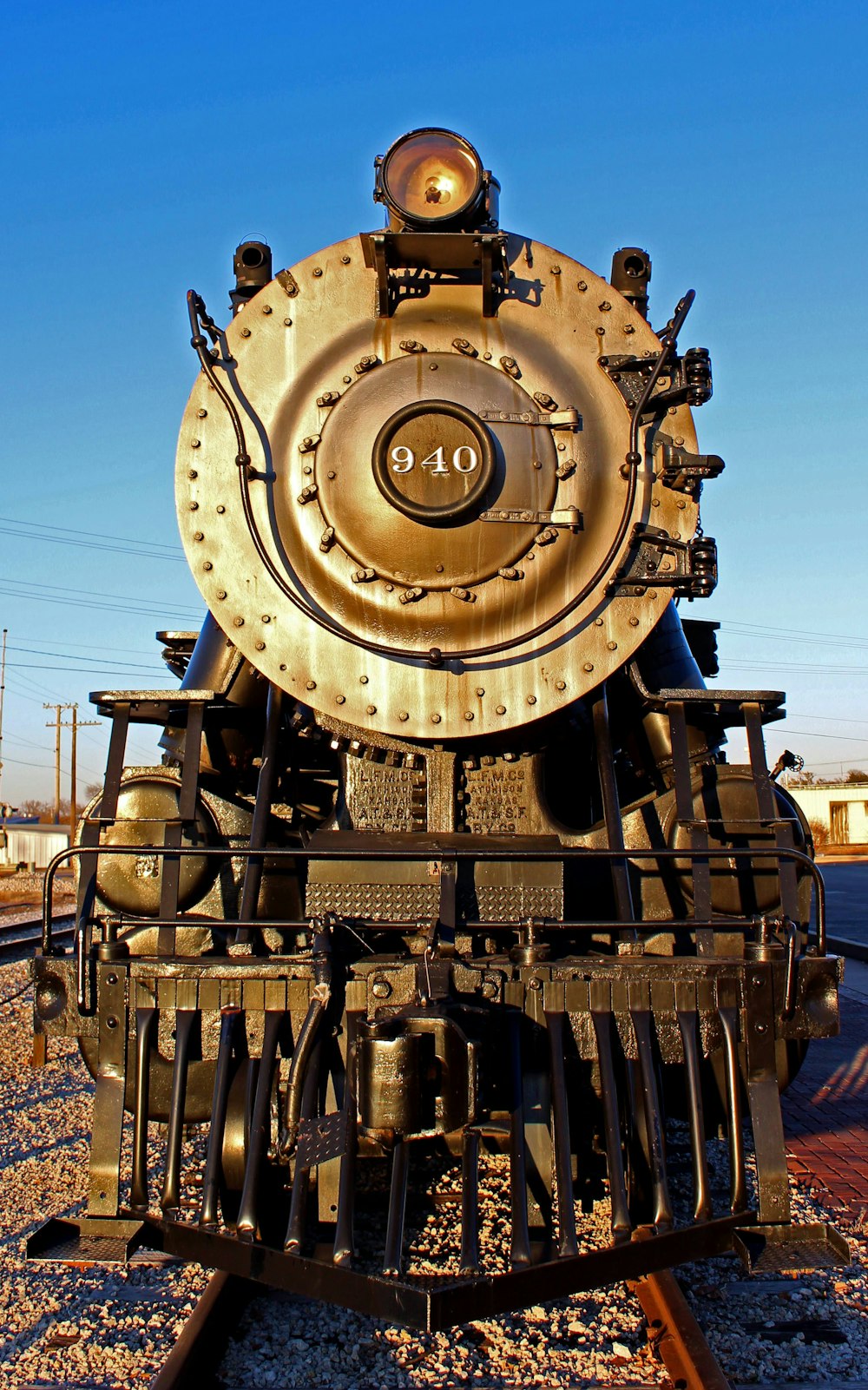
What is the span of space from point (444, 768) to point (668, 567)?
110 cm

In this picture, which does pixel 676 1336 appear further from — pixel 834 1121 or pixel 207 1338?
pixel 834 1121

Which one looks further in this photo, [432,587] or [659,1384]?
[432,587]

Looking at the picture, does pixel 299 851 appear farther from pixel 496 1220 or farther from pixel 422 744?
pixel 496 1220

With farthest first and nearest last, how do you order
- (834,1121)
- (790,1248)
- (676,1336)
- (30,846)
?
(30,846) < (834,1121) < (790,1248) < (676,1336)

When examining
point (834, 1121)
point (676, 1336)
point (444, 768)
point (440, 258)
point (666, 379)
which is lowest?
point (834, 1121)

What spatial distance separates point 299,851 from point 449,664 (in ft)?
3.02

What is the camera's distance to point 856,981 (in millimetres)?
10805

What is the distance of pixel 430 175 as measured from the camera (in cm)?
421

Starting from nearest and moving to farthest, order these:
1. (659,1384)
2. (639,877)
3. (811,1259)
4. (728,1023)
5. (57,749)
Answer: (659,1384) → (811,1259) → (728,1023) → (639,877) → (57,749)

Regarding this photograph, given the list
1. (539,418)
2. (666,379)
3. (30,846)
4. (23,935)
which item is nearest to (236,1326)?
(539,418)

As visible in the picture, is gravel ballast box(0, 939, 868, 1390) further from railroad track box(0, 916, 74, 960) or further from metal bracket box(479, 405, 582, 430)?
railroad track box(0, 916, 74, 960)

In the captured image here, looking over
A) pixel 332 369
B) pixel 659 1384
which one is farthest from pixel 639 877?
pixel 332 369

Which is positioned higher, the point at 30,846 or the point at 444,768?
the point at 444,768

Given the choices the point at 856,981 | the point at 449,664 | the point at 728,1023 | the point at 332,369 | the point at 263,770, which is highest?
the point at 332,369
